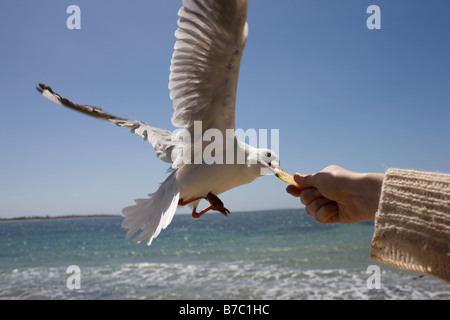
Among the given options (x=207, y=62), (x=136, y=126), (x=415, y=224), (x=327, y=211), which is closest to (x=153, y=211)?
(x=136, y=126)

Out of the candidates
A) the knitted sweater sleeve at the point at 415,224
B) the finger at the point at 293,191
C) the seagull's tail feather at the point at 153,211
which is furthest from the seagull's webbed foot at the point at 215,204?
the knitted sweater sleeve at the point at 415,224

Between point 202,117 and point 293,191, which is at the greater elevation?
point 202,117

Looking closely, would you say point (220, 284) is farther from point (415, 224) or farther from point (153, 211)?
point (415, 224)

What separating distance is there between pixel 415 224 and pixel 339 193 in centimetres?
61

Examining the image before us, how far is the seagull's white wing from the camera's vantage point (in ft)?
6.68

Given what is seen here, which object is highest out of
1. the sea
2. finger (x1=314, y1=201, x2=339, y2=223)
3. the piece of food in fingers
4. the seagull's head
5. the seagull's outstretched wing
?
the seagull's outstretched wing

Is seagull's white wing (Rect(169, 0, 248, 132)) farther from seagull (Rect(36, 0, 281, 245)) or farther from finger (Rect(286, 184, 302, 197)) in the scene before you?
finger (Rect(286, 184, 302, 197))

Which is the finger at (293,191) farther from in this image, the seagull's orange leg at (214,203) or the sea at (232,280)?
the sea at (232,280)

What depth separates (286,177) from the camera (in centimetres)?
218

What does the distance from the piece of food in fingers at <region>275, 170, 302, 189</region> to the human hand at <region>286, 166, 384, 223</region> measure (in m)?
0.03

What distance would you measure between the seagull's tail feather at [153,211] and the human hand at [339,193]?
0.86 metres

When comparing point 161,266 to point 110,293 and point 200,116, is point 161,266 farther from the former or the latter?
point 200,116

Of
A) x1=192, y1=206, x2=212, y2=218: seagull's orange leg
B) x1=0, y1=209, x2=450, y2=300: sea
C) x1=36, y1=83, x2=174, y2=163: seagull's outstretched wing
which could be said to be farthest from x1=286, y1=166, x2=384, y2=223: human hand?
x1=0, y1=209, x2=450, y2=300: sea

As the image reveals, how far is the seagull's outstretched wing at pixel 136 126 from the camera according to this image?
2766 mm
